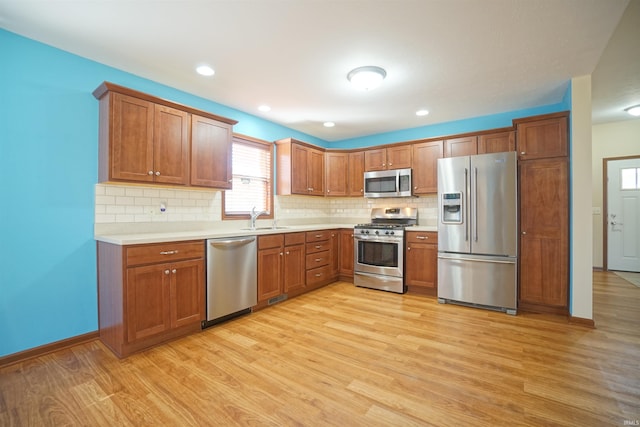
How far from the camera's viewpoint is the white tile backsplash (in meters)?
2.82

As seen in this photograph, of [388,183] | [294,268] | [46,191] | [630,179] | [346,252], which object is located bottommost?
[294,268]

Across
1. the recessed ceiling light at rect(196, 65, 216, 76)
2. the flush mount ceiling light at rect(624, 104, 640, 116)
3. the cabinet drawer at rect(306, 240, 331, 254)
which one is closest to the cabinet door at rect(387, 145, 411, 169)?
the cabinet drawer at rect(306, 240, 331, 254)

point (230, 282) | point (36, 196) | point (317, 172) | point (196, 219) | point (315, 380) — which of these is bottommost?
point (315, 380)

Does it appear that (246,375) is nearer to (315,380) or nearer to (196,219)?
(315,380)

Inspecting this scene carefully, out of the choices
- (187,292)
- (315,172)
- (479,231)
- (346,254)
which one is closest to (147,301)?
(187,292)

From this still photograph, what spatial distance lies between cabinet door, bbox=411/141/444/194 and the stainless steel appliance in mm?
517

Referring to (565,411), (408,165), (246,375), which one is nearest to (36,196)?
(246,375)

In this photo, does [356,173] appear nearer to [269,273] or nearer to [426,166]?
[426,166]

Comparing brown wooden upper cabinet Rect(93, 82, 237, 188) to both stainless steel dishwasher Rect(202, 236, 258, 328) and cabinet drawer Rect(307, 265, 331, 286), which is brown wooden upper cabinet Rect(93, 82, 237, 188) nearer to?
stainless steel dishwasher Rect(202, 236, 258, 328)

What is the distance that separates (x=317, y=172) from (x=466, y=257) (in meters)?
2.69

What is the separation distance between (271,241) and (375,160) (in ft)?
7.99

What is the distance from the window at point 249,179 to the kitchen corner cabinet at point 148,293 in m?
1.18

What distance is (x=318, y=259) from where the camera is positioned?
4.44 meters

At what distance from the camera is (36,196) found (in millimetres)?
2414
